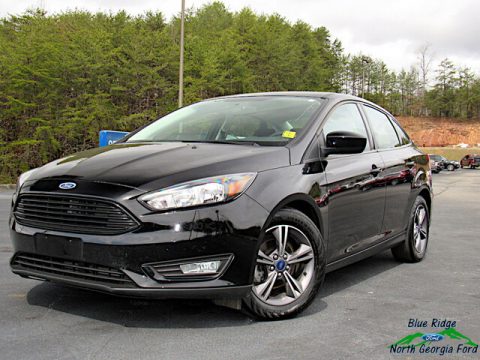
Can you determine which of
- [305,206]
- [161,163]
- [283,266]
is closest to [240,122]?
[305,206]

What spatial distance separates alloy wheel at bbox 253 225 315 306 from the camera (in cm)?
351

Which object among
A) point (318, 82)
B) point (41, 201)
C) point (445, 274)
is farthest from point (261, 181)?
point (318, 82)

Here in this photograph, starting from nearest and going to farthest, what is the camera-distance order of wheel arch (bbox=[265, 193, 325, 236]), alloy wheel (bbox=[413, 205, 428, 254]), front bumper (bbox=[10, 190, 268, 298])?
front bumper (bbox=[10, 190, 268, 298])
wheel arch (bbox=[265, 193, 325, 236])
alloy wheel (bbox=[413, 205, 428, 254])

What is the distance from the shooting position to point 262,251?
3.50m

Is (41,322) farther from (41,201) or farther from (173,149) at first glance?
(173,149)

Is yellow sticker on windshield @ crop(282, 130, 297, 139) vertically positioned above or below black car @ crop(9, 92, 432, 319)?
above

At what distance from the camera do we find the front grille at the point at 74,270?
10.4ft

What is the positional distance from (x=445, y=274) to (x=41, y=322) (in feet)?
12.0

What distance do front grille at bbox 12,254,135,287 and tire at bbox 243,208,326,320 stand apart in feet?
2.62

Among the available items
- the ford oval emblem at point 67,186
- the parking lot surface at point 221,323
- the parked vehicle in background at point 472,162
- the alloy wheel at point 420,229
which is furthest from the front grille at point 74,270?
the parked vehicle in background at point 472,162

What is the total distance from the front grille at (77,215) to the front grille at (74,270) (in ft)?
0.67

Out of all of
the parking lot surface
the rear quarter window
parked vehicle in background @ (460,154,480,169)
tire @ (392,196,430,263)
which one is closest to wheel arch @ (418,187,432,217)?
tire @ (392,196,430,263)

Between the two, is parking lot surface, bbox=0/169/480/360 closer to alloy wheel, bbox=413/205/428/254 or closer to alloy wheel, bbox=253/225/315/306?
alloy wheel, bbox=253/225/315/306

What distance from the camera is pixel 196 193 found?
3205 mm
